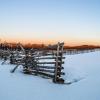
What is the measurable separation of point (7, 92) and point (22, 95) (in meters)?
0.64

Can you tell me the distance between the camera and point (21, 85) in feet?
32.6

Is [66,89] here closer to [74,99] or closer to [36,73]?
[74,99]

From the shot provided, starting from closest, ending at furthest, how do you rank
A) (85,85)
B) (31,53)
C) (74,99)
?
(74,99) < (85,85) < (31,53)

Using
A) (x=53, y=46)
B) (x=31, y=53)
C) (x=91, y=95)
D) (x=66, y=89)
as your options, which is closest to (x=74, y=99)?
(x=91, y=95)

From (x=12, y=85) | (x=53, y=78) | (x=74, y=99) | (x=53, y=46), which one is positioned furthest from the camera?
(x=53, y=46)

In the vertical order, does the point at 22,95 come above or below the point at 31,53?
below

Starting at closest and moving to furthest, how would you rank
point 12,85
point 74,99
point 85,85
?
point 74,99
point 12,85
point 85,85

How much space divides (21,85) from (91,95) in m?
3.10

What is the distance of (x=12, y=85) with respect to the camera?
978cm

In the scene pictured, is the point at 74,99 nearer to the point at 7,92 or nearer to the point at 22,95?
the point at 22,95

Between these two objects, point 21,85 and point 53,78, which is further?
point 53,78

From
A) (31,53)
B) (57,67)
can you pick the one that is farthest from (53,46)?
(31,53)

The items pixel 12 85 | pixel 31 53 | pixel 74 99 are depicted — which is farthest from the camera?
pixel 31 53

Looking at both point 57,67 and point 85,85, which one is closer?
point 85,85
